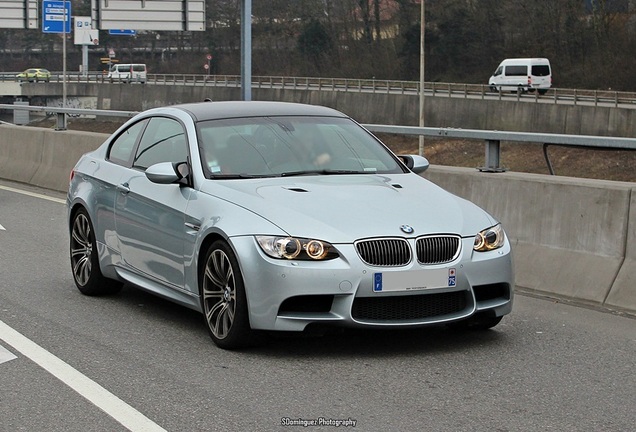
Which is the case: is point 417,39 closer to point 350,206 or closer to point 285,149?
point 285,149

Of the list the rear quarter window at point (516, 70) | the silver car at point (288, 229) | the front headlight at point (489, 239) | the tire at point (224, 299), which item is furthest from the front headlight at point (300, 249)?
the rear quarter window at point (516, 70)

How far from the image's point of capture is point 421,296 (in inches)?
285

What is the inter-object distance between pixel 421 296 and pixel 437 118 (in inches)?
2567

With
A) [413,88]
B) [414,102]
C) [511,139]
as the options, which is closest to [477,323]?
[511,139]

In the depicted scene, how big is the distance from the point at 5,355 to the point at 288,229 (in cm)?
179

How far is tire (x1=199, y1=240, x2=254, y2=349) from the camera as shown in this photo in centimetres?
727

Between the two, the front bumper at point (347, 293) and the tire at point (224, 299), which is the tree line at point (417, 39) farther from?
the tire at point (224, 299)

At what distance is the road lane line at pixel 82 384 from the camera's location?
228 inches

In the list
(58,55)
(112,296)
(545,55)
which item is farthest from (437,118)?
(58,55)

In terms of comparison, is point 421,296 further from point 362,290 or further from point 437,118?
point 437,118

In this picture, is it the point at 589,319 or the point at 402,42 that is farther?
the point at 402,42

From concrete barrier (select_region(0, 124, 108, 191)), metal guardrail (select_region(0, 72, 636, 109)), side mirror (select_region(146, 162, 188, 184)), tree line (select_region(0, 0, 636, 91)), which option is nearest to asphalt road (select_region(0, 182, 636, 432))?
side mirror (select_region(146, 162, 188, 184))

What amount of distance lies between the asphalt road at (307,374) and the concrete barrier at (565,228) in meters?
0.27

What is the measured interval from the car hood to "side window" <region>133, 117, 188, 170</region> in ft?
2.30
